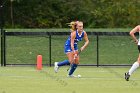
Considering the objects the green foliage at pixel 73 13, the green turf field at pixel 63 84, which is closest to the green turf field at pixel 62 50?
the green turf field at pixel 63 84

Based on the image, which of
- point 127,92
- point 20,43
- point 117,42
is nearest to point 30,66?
point 20,43

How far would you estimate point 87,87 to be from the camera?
15945mm

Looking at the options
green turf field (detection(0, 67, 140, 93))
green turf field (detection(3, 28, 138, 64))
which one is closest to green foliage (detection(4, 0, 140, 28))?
green turf field (detection(3, 28, 138, 64))

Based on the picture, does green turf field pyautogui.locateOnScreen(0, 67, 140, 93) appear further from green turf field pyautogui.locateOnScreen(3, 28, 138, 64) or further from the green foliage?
the green foliage

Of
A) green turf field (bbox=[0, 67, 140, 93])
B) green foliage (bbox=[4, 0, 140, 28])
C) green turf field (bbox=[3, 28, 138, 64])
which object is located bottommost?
green turf field (bbox=[0, 67, 140, 93])

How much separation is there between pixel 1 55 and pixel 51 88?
1171 cm

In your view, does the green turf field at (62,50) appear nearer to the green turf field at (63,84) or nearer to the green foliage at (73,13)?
the green turf field at (63,84)

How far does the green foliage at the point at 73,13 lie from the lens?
44688 millimetres

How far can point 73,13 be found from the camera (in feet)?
156

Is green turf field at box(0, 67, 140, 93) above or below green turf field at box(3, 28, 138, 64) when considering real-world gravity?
below

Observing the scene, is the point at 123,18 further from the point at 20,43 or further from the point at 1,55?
the point at 1,55

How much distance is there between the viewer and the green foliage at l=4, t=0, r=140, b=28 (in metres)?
44.7

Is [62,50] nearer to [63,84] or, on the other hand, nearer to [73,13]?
[63,84]

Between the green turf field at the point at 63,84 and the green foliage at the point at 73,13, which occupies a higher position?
the green foliage at the point at 73,13
